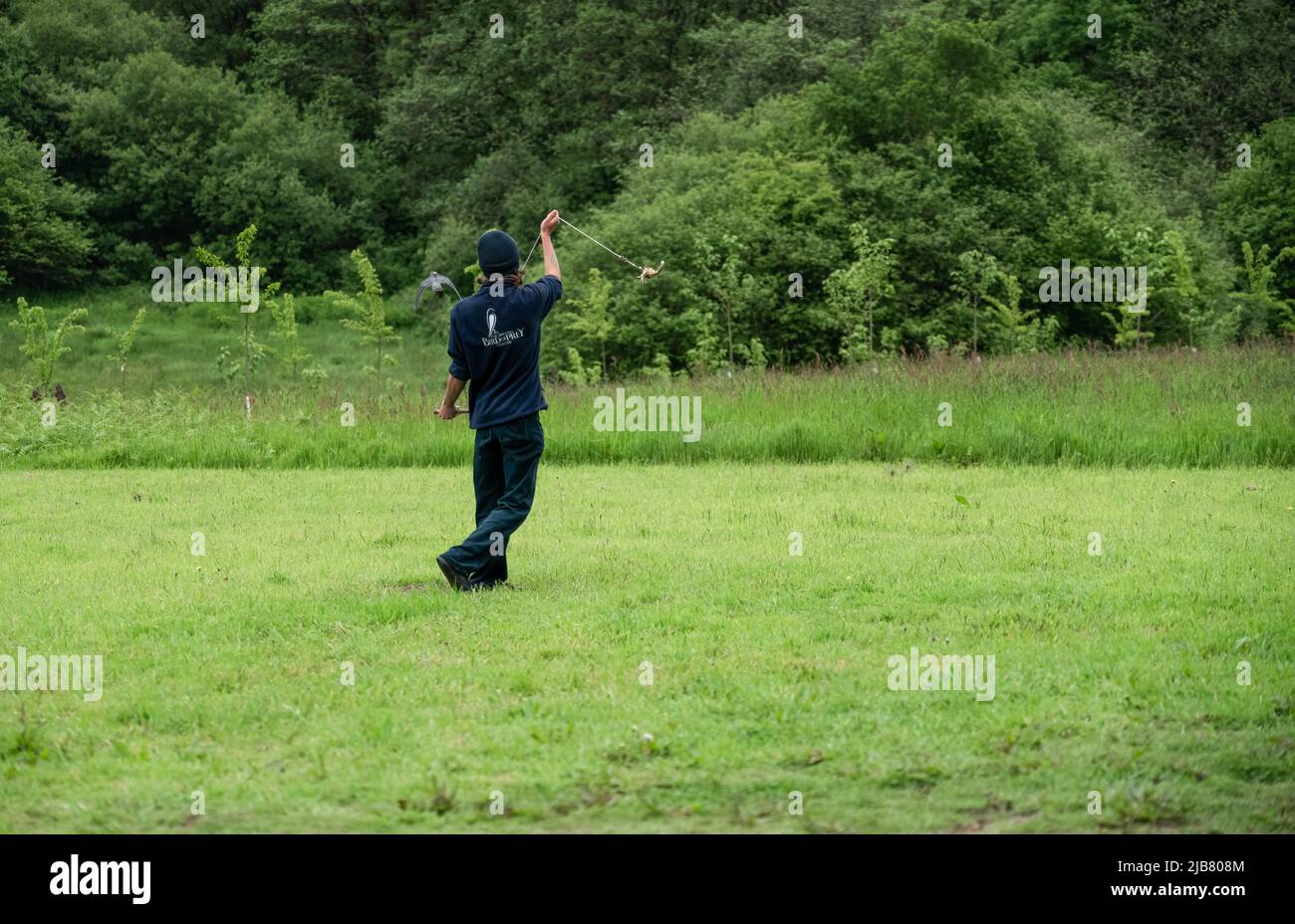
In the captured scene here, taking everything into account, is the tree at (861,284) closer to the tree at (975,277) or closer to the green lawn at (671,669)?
the tree at (975,277)

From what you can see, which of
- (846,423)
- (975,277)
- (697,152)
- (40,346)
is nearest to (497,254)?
(846,423)

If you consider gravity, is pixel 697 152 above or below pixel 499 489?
above

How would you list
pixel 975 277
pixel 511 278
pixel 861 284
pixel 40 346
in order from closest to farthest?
pixel 511 278, pixel 40 346, pixel 861 284, pixel 975 277

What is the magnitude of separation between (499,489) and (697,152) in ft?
104

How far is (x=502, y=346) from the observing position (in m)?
9.67

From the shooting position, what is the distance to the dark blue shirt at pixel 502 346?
9.56m

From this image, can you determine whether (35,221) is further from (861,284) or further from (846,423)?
(846,423)

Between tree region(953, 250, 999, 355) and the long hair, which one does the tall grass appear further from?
tree region(953, 250, 999, 355)

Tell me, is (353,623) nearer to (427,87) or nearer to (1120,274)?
(1120,274)

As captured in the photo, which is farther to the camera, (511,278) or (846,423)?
(846,423)

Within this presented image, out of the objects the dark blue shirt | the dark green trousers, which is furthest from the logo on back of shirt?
the dark green trousers

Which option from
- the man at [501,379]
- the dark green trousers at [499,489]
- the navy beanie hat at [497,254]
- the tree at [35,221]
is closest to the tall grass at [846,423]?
the dark green trousers at [499,489]

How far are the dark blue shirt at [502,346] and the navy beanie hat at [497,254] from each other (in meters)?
0.12

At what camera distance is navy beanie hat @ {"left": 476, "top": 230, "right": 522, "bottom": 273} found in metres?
9.59
